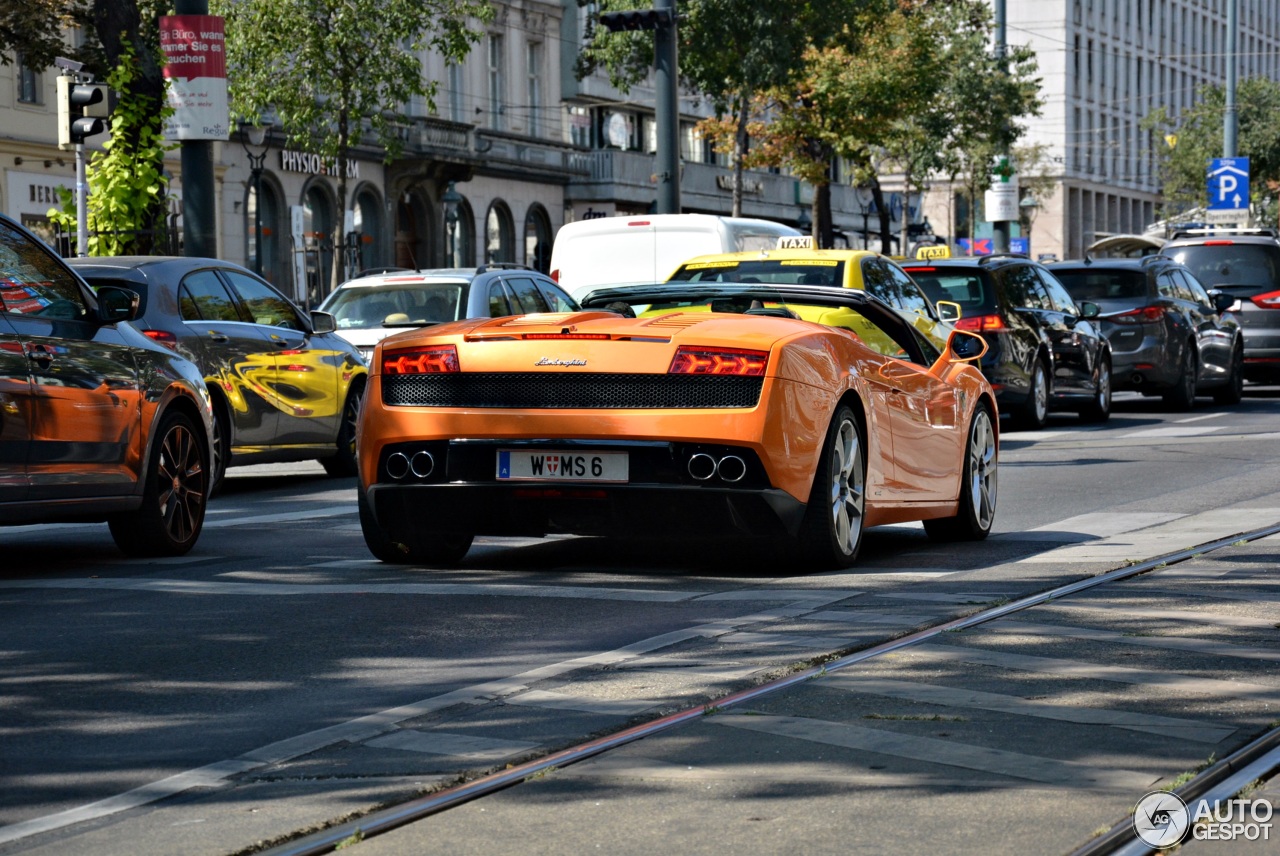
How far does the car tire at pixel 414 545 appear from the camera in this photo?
30.6ft

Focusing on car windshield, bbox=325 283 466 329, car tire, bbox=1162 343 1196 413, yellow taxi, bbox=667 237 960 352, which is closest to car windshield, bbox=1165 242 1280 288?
car tire, bbox=1162 343 1196 413

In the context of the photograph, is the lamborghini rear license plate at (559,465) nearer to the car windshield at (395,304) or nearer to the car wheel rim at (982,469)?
the car wheel rim at (982,469)

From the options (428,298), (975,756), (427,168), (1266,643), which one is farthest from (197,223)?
(427,168)

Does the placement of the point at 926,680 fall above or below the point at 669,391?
below

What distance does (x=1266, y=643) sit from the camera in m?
7.22

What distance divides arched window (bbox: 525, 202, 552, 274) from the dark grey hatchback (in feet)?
132

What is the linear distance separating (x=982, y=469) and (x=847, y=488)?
2.02 m

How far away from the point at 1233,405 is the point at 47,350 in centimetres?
1984

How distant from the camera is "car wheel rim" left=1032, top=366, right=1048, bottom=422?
21.7 m

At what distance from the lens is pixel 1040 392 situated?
21922 mm

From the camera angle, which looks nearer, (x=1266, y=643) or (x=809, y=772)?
(x=809, y=772)

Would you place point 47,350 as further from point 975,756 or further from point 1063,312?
point 1063,312

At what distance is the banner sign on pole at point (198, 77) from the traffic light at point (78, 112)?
3.19ft

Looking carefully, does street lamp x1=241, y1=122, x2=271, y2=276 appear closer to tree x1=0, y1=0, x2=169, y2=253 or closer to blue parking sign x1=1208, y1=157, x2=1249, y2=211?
tree x1=0, y1=0, x2=169, y2=253
